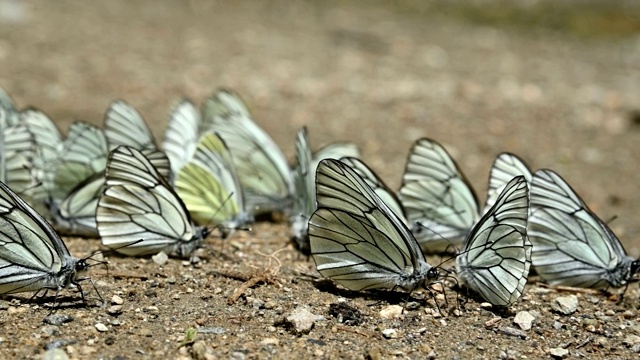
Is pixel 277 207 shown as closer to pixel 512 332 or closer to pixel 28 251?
pixel 28 251

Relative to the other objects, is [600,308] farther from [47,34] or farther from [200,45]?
[47,34]

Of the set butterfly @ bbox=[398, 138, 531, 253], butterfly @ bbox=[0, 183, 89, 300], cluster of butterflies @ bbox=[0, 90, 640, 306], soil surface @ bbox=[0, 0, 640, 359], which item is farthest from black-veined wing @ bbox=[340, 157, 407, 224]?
butterfly @ bbox=[0, 183, 89, 300]

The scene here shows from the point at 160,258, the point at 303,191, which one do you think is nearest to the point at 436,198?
the point at 303,191

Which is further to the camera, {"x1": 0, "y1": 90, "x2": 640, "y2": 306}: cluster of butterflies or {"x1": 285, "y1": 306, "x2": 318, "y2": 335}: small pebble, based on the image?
{"x1": 0, "y1": 90, "x2": 640, "y2": 306}: cluster of butterflies

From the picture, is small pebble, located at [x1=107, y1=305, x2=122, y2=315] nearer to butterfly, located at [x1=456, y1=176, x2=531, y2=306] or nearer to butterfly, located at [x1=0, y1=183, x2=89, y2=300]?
butterfly, located at [x1=0, y1=183, x2=89, y2=300]

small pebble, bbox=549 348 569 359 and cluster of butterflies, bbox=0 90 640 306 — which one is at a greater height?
cluster of butterflies, bbox=0 90 640 306

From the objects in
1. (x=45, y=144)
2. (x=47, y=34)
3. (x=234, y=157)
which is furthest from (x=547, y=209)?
(x=47, y=34)
